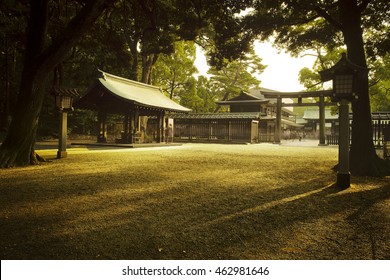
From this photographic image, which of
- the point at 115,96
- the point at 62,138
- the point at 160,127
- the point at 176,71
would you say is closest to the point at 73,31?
the point at 62,138

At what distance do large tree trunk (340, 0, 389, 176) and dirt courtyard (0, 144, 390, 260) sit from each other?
4.99 ft

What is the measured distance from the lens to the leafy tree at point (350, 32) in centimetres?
837

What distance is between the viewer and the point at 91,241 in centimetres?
307

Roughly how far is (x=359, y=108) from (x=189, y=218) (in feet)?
23.7

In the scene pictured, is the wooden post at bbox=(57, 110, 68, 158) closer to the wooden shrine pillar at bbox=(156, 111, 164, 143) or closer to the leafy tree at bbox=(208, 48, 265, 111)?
the wooden shrine pillar at bbox=(156, 111, 164, 143)

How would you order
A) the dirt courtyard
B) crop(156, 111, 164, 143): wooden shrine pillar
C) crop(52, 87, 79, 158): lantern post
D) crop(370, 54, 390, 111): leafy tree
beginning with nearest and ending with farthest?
the dirt courtyard → crop(52, 87, 79, 158): lantern post → crop(156, 111, 164, 143): wooden shrine pillar → crop(370, 54, 390, 111): leafy tree

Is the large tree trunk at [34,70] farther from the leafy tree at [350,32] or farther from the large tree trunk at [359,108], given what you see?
the large tree trunk at [359,108]

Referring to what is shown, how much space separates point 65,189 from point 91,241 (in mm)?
2958

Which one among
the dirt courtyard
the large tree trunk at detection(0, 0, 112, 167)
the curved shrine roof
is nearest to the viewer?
the dirt courtyard

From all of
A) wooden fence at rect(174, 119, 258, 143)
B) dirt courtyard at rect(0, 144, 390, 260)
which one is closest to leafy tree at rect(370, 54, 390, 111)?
wooden fence at rect(174, 119, 258, 143)

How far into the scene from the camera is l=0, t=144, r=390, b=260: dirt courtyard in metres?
2.91

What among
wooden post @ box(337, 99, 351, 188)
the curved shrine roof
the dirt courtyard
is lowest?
the dirt courtyard

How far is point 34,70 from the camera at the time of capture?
8.81 meters

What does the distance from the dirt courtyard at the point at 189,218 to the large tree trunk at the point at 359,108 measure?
59.9 inches
